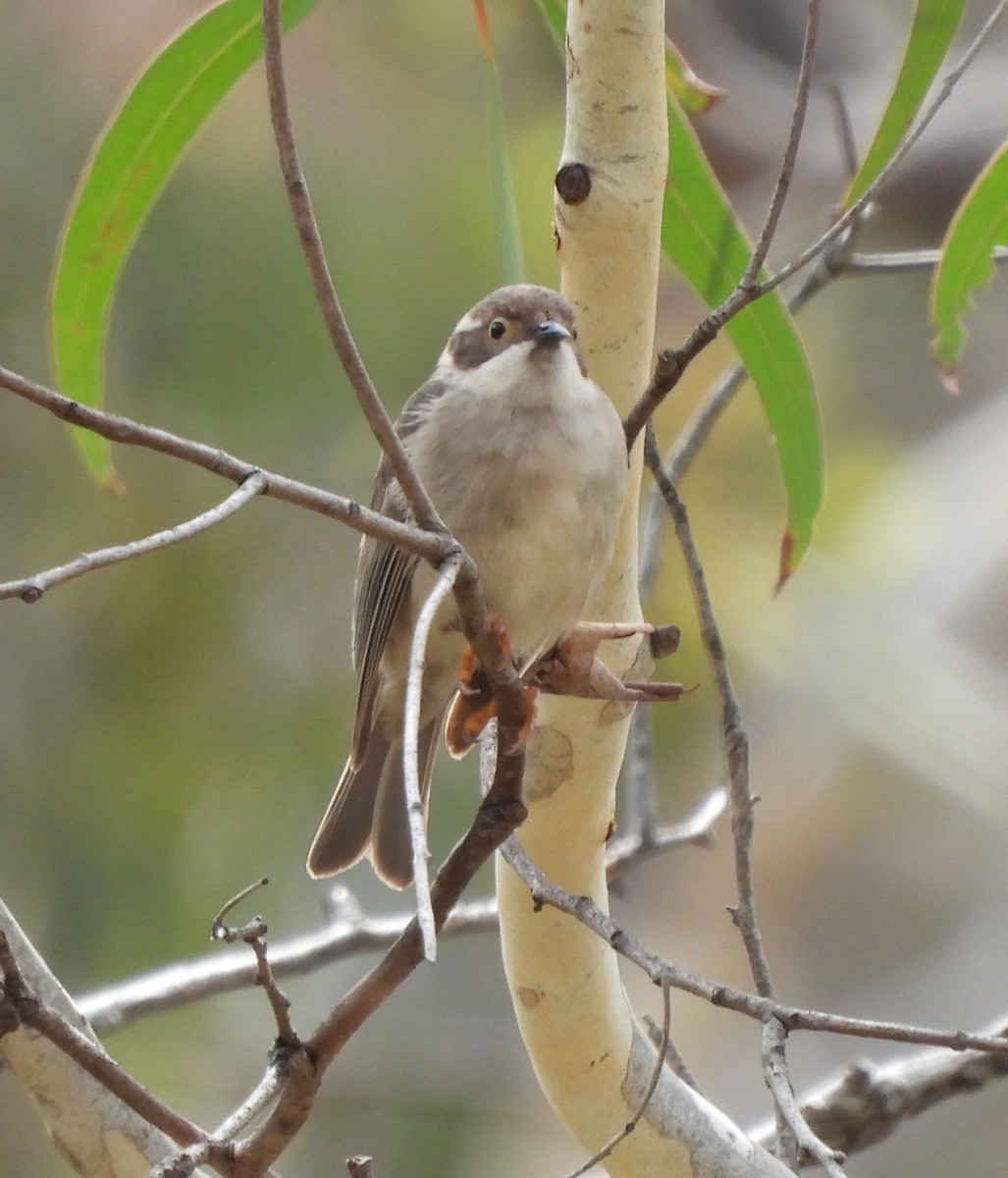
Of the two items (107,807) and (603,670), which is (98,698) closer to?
(107,807)

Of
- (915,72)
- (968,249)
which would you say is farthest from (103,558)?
(968,249)

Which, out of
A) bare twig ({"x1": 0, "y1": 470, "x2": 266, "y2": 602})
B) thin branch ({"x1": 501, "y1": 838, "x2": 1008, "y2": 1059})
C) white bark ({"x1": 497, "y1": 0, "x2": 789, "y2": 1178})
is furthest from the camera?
white bark ({"x1": 497, "y1": 0, "x2": 789, "y2": 1178})

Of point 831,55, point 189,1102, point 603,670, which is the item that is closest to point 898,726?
point 831,55

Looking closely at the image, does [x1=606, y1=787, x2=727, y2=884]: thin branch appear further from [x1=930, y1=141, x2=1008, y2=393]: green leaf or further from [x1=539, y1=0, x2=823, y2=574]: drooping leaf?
[x1=930, y1=141, x2=1008, y2=393]: green leaf

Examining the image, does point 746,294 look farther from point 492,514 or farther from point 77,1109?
point 77,1109

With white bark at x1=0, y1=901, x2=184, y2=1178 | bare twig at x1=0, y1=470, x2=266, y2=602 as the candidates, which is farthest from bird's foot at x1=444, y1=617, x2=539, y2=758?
bare twig at x1=0, y1=470, x2=266, y2=602

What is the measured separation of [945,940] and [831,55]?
4.23 m

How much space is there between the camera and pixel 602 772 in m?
2.47

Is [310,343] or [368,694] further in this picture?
[310,343]

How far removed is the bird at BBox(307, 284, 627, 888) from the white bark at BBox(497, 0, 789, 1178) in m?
0.09

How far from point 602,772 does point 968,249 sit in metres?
1.11

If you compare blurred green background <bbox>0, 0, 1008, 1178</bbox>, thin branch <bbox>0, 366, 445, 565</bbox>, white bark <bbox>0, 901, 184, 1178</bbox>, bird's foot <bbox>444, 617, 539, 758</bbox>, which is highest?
blurred green background <bbox>0, 0, 1008, 1178</bbox>

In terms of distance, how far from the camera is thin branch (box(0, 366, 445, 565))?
54.2 inches

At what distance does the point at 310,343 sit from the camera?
6109mm
